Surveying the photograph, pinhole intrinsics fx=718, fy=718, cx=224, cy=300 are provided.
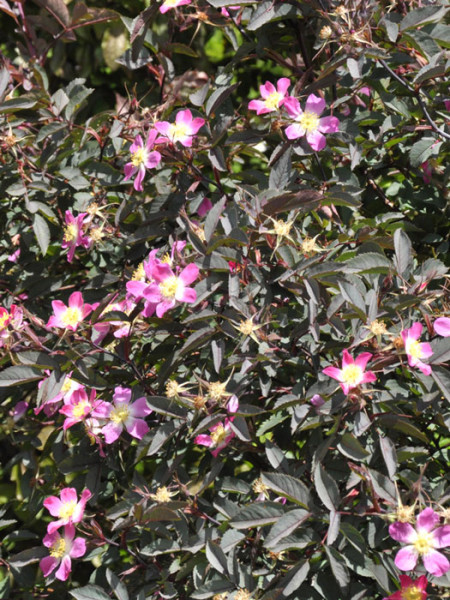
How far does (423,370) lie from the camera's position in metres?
→ 1.09

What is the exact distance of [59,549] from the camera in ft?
4.38

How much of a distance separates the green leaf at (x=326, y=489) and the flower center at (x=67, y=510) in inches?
19.4

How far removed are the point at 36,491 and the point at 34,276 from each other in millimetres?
476

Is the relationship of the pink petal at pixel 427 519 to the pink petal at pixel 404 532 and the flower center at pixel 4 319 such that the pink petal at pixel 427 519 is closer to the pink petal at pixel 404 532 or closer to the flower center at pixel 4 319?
the pink petal at pixel 404 532

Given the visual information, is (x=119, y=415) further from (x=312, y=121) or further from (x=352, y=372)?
(x=312, y=121)

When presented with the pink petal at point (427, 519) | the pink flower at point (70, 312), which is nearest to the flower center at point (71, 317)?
the pink flower at point (70, 312)

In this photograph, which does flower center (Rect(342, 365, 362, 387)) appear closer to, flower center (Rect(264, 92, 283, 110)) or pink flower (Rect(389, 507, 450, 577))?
pink flower (Rect(389, 507, 450, 577))

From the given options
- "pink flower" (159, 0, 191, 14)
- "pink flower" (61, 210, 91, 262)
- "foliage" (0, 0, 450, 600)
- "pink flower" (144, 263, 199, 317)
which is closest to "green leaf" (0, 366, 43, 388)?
"foliage" (0, 0, 450, 600)

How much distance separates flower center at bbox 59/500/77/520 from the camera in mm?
1324

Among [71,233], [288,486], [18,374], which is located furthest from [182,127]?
[288,486]

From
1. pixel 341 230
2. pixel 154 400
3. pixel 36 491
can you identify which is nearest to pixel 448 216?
pixel 341 230

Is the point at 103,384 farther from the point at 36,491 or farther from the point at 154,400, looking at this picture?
the point at 36,491

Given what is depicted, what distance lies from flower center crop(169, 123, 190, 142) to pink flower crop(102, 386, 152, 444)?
0.49 m

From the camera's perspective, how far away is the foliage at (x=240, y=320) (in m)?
1.15
